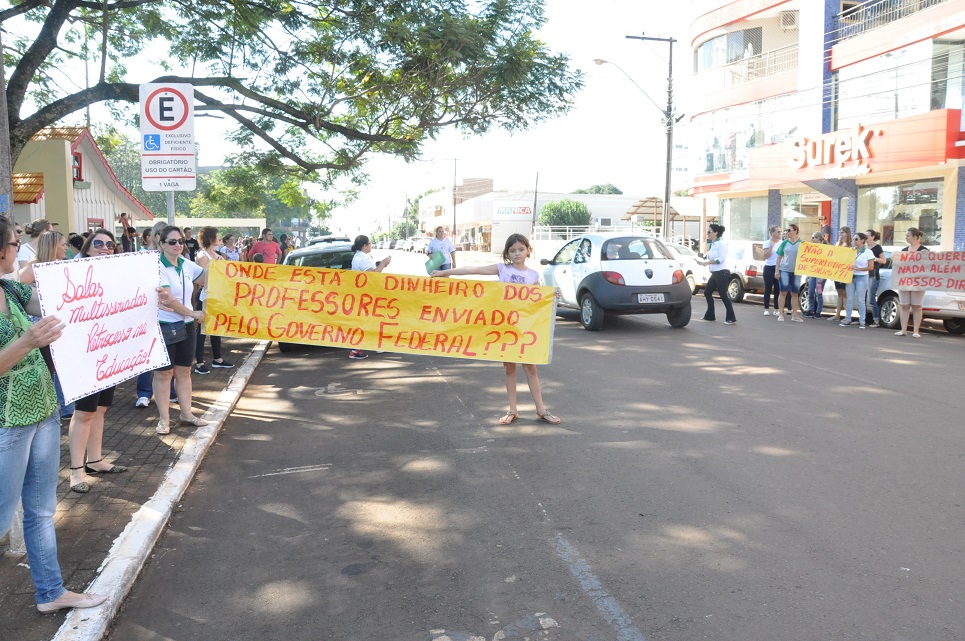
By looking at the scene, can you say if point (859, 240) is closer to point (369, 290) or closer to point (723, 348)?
point (723, 348)

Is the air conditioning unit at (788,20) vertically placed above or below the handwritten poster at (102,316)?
above

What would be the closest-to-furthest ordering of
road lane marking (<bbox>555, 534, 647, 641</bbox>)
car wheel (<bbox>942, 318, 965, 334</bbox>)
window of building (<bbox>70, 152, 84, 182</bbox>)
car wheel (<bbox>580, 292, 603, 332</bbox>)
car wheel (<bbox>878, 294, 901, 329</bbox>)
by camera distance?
road lane marking (<bbox>555, 534, 647, 641</bbox>) → car wheel (<bbox>580, 292, 603, 332</bbox>) → car wheel (<bbox>942, 318, 965, 334</bbox>) → car wheel (<bbox>878, 294, 901, 329</bbox>) → window of building (<bbox>70, 152, 84, 182</bbox>)

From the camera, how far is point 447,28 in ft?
41.3

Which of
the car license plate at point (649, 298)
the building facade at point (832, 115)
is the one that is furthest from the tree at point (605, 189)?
the car license plate at point (649, 298)

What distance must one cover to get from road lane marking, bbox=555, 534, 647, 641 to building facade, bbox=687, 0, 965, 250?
2011 cm

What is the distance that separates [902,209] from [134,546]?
23864 mm

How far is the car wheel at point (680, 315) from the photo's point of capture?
47.8ft

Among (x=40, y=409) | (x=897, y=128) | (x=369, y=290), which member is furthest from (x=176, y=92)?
(x=897, y=128)

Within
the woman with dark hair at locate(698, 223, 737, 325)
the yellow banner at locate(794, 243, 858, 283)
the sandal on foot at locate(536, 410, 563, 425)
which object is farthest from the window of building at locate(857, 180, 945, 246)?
the sandal on foot at locate(536, 410, 563, 425)

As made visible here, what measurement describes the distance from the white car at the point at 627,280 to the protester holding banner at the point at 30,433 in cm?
1084

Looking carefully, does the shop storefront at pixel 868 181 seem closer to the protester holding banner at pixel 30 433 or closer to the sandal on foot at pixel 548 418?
the sandal on foot at pixel 548 418

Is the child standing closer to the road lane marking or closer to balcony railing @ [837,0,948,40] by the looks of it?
the road lane marking

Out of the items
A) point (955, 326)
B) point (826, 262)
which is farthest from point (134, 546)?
point (955, 326)

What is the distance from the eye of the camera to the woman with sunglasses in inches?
225
